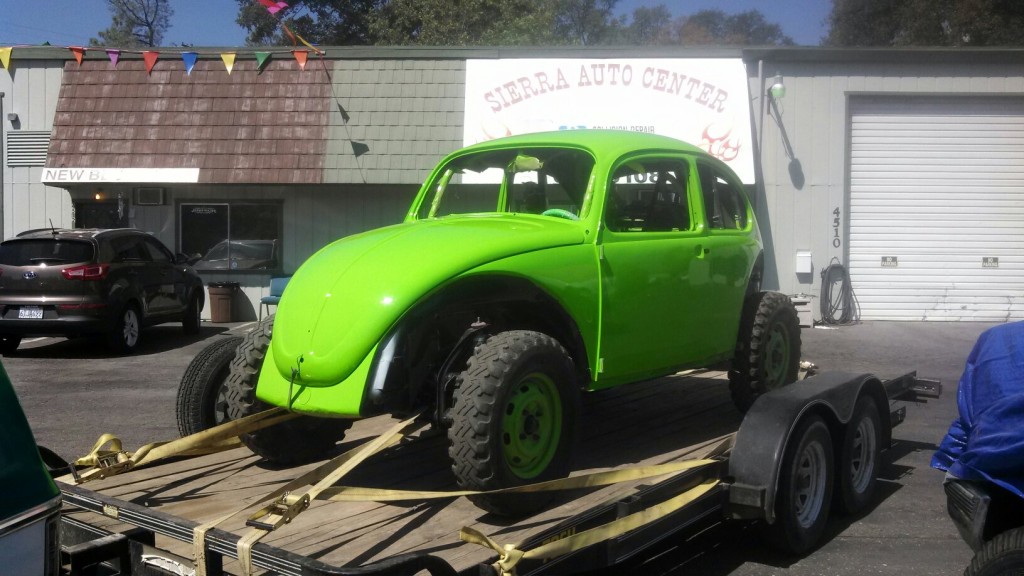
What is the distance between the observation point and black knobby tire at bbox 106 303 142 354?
13.4 metres

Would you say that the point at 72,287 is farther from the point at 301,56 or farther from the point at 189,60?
the point at 301,56

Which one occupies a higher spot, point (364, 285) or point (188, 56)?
point (188, 56)

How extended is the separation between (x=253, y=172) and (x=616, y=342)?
1308 cm

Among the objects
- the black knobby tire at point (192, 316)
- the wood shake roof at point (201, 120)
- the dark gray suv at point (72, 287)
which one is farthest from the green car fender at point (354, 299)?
the wood shake roof at point (201, 120)

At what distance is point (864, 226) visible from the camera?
1744 cm

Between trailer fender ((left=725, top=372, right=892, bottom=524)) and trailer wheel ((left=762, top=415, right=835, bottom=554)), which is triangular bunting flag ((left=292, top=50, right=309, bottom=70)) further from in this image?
trailer wheel ((left=762, top=415, right=835, bottom=554))

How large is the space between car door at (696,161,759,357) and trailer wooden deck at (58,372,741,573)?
0.64 metres

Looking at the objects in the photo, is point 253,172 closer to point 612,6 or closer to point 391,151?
point 391,151

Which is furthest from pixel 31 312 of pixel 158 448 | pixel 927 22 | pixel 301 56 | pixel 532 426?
pixel 927 22

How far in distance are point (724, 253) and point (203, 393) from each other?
316 cm

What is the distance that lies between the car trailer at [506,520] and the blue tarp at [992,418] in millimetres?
863

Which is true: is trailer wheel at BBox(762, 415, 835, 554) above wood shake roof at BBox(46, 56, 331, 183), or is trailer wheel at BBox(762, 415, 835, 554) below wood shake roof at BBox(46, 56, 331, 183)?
below

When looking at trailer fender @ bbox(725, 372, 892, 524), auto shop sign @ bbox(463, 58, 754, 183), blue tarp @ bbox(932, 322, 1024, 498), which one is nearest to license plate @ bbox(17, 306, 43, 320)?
auto shop sign @ bbox(463, 58, 754, 183)

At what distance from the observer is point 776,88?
16688 mm
